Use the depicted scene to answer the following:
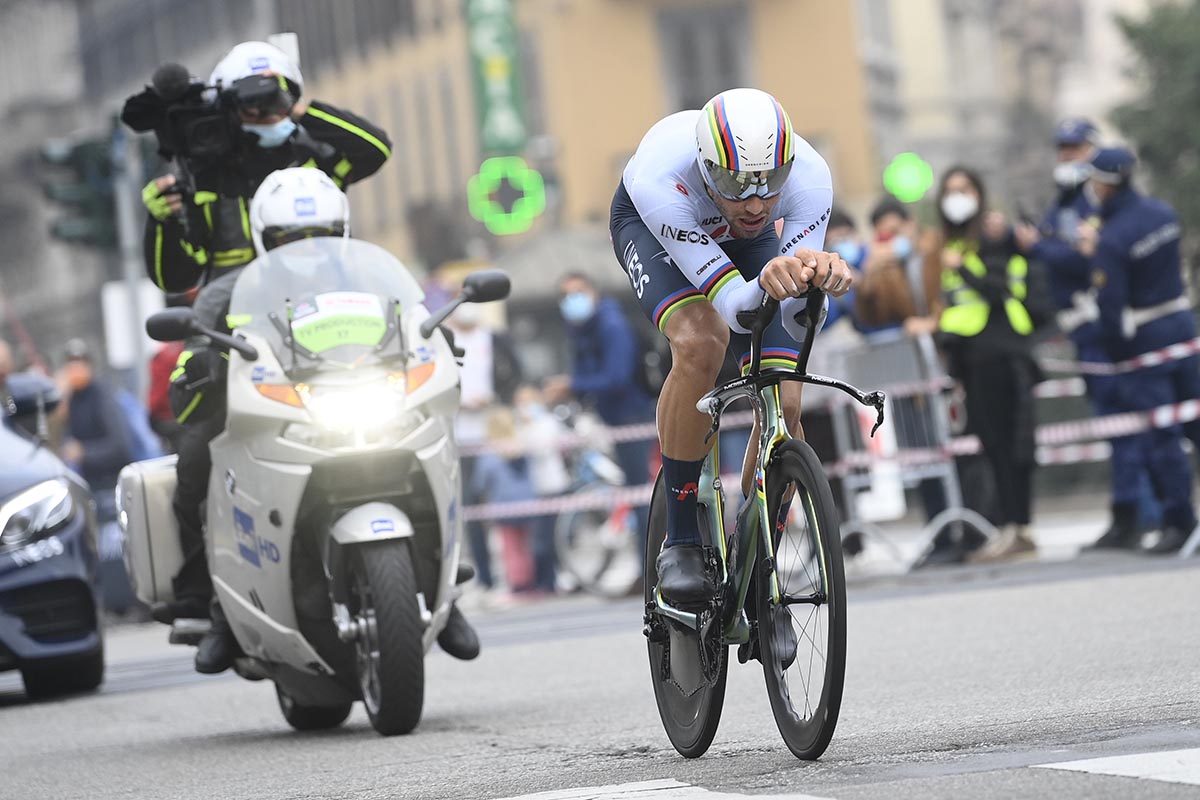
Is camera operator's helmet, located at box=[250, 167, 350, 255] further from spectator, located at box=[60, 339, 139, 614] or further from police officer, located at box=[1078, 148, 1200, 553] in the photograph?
spectator, located at box=[60, 339, 139, 614]

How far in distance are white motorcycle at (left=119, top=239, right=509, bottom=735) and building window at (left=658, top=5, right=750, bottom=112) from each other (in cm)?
4108

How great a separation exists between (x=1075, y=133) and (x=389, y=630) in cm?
778

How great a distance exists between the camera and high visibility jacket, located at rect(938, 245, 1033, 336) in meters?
14.4

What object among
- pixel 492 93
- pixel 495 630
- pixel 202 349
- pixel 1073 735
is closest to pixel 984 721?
pixel 1073 735

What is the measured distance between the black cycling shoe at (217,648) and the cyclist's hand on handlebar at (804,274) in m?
3.35

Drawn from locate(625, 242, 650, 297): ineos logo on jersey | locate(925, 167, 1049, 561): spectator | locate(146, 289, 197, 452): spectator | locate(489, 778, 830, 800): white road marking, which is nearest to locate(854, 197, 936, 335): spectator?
locate(925, 167, 1049, 561): spectator

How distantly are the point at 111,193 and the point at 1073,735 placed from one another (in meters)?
15.6

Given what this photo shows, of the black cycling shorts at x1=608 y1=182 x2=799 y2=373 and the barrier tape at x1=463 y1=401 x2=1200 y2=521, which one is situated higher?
the black cycling shorts at x1=608 y1=182 x2=799 y2=373

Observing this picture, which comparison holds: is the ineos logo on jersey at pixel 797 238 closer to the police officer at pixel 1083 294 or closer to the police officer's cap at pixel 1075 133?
the police officer at pixel 1083 294

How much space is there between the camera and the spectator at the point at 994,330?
14383 mm

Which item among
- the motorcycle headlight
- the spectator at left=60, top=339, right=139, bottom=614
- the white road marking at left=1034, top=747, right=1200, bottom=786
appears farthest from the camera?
the spectator at left=60, top=339, right=139, bottom=614

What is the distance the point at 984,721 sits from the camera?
721 cm

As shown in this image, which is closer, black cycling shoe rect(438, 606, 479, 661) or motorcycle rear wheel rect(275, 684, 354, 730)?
black cycling shoe rect(438, 606, 479, 661)

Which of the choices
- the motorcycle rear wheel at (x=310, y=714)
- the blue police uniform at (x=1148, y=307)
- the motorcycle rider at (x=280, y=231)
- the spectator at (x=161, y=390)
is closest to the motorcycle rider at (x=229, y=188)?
the motorcycle rider at (x=280, y=231)
